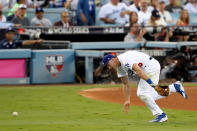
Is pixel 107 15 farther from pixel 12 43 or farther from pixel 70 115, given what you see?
pixel 70 115

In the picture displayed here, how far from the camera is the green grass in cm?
827

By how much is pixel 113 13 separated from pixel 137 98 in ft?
16.3

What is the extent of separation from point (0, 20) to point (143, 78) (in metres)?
8.97

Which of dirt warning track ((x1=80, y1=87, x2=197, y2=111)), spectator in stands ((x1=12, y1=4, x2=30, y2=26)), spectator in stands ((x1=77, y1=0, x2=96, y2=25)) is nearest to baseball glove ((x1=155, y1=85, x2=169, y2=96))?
dirt warning track ((x1=80, y1=87, x2=197, y2=111))

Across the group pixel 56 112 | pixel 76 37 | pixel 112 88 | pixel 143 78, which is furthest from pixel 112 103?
pixel 76 37

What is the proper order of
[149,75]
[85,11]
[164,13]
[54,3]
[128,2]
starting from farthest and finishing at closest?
[128,2], [164,13], [54,3], [85,11], [149,75]

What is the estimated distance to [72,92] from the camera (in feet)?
46.7

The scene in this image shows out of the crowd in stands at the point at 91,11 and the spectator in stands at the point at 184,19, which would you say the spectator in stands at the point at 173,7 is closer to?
the crowd in stands at the point at 91,11

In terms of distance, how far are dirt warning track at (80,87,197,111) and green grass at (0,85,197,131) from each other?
41cm

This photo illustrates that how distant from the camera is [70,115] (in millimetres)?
10250

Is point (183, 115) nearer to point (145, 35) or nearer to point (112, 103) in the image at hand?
point (112, 103)

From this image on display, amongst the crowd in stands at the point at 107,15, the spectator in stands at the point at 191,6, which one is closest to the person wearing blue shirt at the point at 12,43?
the crowd in stands at the point at 107,15

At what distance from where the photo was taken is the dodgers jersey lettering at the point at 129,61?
8.48 metres

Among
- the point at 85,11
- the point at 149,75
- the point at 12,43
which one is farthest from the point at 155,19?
the point at 149,75
